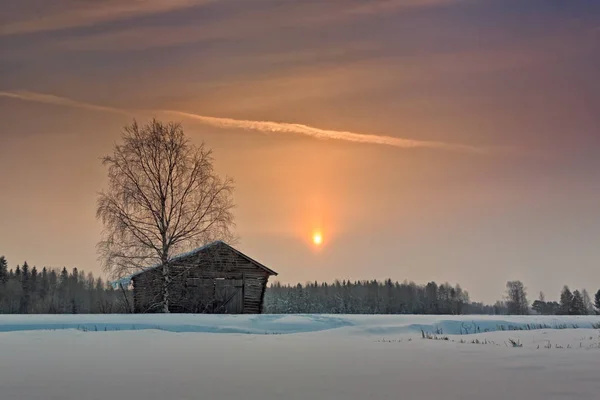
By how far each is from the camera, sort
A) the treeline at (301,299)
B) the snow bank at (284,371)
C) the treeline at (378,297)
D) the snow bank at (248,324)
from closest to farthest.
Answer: the snow bank at (284,371), the snow bank at (248,324), the treeline at (301,299), the treeline at (378,297)

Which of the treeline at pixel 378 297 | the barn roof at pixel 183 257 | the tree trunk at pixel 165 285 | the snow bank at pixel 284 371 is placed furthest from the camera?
the treeline at pixel 378 297

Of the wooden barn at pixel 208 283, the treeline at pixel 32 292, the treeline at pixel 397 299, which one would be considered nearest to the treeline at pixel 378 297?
the treeline at pixel 397 299

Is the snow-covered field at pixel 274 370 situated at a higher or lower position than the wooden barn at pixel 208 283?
lower

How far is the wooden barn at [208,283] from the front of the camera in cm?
2641

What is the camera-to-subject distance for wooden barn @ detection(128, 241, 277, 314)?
26.4 meters

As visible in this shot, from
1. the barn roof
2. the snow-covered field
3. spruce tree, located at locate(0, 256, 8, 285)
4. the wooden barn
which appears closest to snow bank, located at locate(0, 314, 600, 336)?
the snow-covered field

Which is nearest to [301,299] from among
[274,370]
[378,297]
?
[378,297]

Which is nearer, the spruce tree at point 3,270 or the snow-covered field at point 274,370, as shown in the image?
the snow-covered field at point 274,370

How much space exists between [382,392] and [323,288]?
155072 millimetres

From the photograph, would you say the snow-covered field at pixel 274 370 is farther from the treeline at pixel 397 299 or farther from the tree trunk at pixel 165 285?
the treeline at pixel 397 299

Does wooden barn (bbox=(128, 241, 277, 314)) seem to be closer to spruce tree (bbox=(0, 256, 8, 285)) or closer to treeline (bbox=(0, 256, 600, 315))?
treeline (bbox=(0, 256, 600, 315))

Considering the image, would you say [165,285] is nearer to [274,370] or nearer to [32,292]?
[274,370]

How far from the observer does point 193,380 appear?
5828 mm

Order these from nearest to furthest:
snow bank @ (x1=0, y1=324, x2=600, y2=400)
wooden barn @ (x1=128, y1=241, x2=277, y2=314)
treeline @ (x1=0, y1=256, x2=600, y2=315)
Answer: snow bank @ (x1=0, y1=324, x2=600, y2=400) < wooden barn @ (x1=128, y1=241, x2=277, y2=314) < treeline @ (x1=0, y1=256, x2=600, y2=315)
